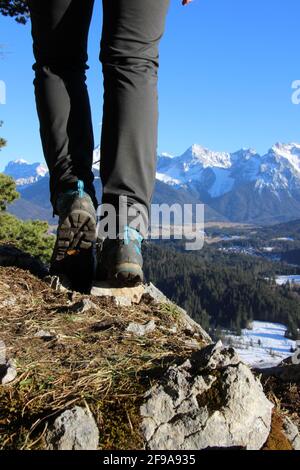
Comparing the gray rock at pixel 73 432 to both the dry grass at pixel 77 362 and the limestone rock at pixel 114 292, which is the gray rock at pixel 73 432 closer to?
the dry grass at pixel 77 362

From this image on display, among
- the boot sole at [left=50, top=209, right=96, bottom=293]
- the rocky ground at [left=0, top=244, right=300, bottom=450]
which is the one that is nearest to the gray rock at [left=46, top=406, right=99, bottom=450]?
the rocky ground at [left=0, top=244, right=300, bottom=450]

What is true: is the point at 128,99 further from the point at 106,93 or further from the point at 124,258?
the point at 124,258

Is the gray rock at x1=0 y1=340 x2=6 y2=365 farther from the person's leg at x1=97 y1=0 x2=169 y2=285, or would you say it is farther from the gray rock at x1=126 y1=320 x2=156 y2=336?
the person's leg at x1=97 y1=0 x2=169 y2=285

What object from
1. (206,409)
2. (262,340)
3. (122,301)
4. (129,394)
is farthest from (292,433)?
(262,340)

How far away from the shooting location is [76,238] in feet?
7.20

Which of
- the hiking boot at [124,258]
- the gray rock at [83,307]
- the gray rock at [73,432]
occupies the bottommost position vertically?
the gray rock at [73,432]

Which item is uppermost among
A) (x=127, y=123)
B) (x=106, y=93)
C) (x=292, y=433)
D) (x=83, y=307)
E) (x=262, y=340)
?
(x=106, y=93)

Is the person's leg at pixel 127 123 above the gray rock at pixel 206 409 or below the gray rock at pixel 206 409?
above

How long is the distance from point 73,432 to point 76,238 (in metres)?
1.24

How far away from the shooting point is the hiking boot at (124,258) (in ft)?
6.38

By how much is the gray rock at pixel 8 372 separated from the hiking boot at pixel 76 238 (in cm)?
89

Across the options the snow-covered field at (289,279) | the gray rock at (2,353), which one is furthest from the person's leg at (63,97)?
the snow-covered field at (289,279)

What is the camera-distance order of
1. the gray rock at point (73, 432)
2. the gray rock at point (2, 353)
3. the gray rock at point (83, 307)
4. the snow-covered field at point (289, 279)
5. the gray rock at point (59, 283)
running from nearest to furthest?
the gray rock at point (73, 432) → the gray rock at point (2, 353) → the gray rock at point (83, 307) → the gray rock at point (59, 283) → the snow-covered field at point (289, 279)

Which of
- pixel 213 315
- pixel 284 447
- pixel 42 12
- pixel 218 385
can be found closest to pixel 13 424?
pixel 218 385
